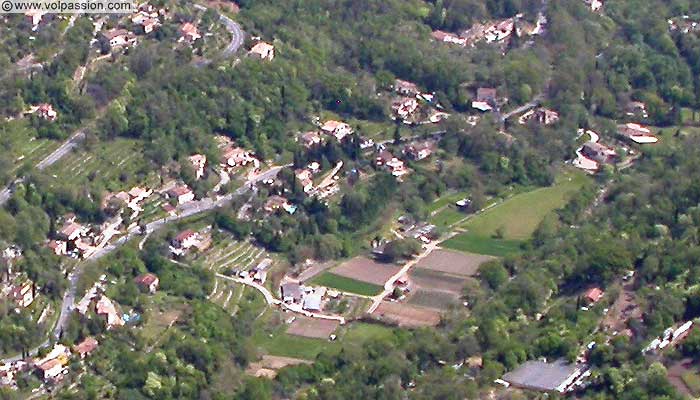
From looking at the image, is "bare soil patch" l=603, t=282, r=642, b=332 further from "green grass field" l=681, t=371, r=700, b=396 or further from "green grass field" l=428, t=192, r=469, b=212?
"green grass field" l=428, t=192, r=469, b=212

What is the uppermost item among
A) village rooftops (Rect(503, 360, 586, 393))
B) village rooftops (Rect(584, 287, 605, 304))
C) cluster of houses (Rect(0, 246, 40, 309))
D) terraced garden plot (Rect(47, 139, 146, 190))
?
village rooftops (Rect(503, 360, 586, 393))

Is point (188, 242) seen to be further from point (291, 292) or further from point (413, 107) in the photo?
point (413, 107)

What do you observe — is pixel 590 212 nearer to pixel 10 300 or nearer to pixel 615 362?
pixel 615 362

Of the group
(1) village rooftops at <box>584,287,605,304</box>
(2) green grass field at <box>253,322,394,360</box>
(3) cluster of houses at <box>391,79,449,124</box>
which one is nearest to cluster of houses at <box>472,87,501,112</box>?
(3) cluster of houses at <box>391,79,449,124</box>

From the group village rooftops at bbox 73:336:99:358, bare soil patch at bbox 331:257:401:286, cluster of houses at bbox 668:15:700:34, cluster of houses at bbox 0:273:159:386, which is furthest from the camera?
cluster of houses at bbox 668:15:700:34

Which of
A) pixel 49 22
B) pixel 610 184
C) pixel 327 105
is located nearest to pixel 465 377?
pixel 610 184

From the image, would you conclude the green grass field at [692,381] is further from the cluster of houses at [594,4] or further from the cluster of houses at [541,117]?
the cluster of houses at [594,4]

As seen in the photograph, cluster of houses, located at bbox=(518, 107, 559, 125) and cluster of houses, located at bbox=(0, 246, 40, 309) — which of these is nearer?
cluster of houses, located at bbox=(0, 246, 40, 309)
